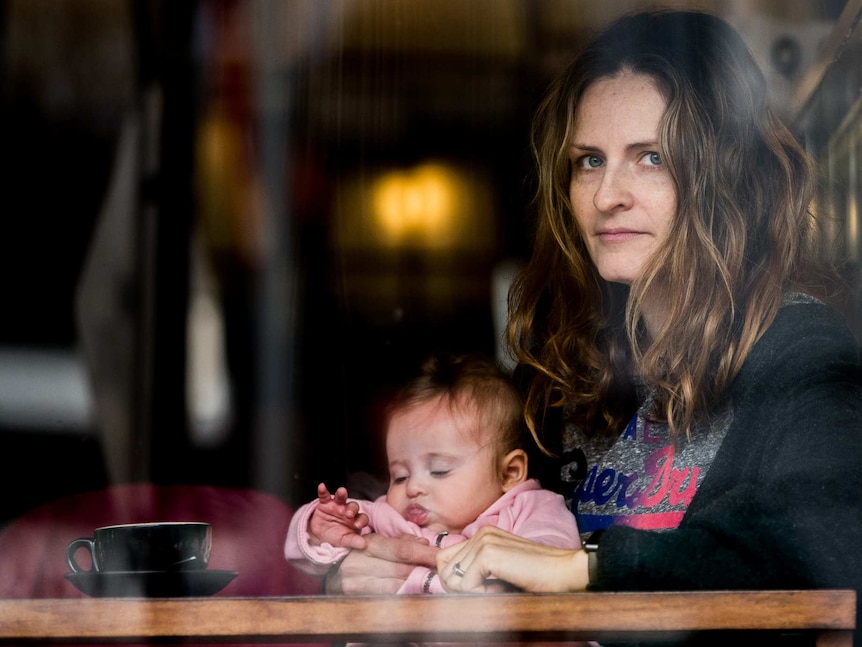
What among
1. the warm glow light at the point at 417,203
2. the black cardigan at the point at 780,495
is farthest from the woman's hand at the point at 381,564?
the warm glow light at the point at 417,203

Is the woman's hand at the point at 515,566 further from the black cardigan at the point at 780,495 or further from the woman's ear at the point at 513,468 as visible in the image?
the woman's ear at the point at 513,468

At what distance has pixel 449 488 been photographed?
3.71ft

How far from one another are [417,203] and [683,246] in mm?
836

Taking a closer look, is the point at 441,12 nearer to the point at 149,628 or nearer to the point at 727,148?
the point at 727,148

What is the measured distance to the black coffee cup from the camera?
85 cm

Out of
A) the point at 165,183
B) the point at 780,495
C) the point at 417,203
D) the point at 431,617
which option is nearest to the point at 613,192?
the point at 780,495

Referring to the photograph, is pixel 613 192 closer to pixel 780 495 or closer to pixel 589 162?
pixel 589 162

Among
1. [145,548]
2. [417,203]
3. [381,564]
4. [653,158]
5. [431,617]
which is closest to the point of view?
[431,617]

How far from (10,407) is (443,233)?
766mm

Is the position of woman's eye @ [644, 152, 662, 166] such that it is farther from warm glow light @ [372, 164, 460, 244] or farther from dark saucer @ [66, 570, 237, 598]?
warm glow light @ [372, 164, 460, 244]

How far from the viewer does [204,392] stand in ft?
6.40

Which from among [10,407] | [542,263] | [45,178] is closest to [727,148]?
[542,263]

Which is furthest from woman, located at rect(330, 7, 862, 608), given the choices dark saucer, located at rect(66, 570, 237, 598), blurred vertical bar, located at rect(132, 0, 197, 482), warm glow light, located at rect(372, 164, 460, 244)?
blurred vertical bar, located at rect(132, 0, 197, 482)

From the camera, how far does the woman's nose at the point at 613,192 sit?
1.16 m
